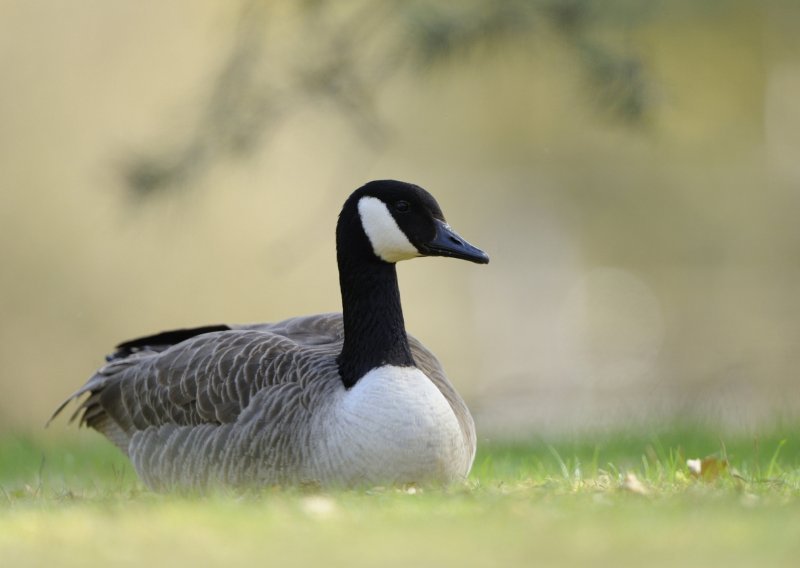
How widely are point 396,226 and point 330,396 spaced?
903 millimetres

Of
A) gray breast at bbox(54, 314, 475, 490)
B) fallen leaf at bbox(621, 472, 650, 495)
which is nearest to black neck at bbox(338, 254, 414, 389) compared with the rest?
gray breast at bbox(54, 314, 475, 490)

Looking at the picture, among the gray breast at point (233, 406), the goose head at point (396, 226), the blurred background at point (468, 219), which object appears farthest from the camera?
the blurred background at point (468, 219)

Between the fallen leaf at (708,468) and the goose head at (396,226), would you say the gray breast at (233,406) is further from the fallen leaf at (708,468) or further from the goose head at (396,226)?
the fallen leaf at (708,468)

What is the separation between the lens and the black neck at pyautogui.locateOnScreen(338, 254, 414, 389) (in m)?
6.08

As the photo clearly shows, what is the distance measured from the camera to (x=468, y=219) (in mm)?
21484

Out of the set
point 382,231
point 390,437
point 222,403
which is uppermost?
point 382,231

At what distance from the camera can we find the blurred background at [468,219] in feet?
57.5

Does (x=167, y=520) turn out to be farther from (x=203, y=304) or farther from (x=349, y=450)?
(x=203, y=304)

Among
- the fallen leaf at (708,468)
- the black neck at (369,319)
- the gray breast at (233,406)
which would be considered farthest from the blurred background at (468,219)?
the fallen leaf at (708,468)

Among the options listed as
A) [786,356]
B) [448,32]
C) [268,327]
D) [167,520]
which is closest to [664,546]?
[167,520]

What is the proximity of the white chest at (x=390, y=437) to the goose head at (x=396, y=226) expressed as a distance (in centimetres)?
72

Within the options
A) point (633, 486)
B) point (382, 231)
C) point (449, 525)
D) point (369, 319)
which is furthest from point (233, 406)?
point (449, 525)

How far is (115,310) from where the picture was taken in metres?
18.2

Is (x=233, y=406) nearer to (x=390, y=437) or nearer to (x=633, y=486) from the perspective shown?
(x=390, y=437)
